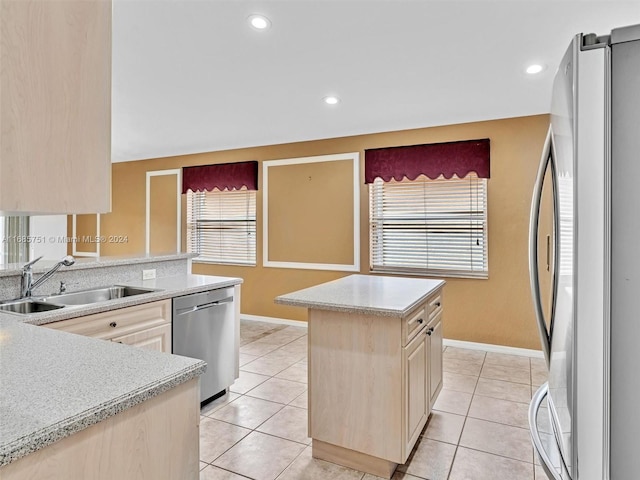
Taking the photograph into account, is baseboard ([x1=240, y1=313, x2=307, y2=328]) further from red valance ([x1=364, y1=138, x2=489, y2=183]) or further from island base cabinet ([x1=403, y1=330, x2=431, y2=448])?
island base cabinet ([x1=403, y1=330, x2=431, y2=448])

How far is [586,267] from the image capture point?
82 cm

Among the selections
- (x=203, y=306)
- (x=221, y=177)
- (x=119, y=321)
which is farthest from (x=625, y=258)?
(x=221, y=177)

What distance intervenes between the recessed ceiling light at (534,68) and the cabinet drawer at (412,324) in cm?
202

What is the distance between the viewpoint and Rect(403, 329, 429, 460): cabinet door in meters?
2.01

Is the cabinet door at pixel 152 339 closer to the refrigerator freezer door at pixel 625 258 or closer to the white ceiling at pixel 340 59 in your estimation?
the white ceiling at pixel 340 59

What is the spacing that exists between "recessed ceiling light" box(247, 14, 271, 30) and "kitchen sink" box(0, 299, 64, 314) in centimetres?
199

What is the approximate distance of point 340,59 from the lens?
2795mm

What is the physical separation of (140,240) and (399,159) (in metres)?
4.46

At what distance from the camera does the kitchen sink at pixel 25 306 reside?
218 centimetres

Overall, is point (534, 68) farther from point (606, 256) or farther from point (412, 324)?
point (606, 256)

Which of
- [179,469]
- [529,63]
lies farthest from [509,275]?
[179,469]

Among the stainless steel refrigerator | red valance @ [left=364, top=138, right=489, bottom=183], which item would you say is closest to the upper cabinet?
the stainless steel refrigerator

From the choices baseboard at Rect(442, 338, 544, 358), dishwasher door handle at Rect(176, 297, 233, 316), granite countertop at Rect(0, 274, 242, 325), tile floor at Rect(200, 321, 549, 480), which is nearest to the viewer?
granite countertop at Rect(0, 274, 242, 325)

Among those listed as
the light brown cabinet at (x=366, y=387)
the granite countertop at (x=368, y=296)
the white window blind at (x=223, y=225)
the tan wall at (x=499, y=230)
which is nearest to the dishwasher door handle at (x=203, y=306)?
the granite countertop at (x=368, y=296)
